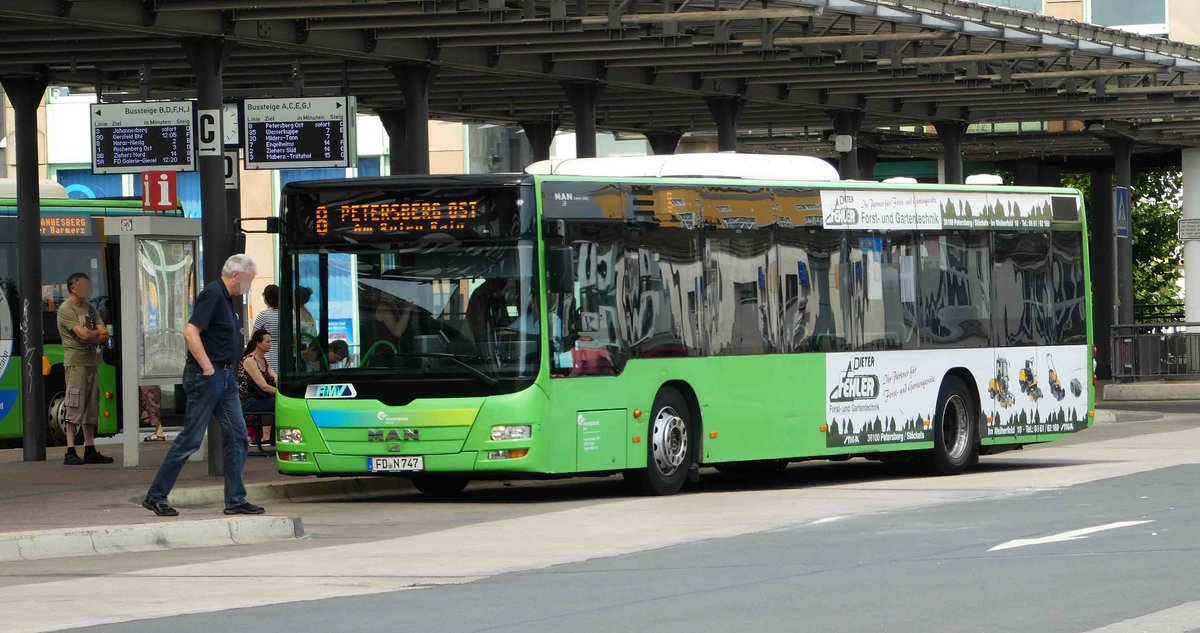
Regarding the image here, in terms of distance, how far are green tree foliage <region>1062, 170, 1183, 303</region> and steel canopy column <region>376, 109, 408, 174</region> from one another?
29290mm

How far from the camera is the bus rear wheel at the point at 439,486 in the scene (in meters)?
18.6

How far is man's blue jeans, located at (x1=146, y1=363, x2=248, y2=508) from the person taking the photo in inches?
588

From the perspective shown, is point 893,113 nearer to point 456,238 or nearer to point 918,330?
point 918,330

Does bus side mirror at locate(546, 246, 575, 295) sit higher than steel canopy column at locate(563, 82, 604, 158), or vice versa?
steel canopy column at locate(563, 82, 604, 158)

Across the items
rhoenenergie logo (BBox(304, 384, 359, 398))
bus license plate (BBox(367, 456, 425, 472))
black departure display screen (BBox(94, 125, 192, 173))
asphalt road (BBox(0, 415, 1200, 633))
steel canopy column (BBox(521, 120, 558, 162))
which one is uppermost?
steel canopy column (BBox(521, 120, 558, 162))

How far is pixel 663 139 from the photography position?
35.9 meters

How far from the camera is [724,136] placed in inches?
1163

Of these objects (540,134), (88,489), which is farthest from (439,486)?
(540,134)

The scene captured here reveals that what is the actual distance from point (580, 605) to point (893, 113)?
24447 millimetres

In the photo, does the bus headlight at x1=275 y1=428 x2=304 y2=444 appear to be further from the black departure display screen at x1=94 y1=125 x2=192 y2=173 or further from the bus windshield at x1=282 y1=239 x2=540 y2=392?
the black departure display screen at x1=94 y1=125 x2=192 y2=173

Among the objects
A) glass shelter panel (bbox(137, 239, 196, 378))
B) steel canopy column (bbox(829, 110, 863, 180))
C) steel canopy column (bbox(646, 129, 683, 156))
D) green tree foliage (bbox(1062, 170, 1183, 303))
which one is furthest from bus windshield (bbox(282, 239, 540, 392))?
green tree foliage (bbox(1062, 170, 1183, 303))

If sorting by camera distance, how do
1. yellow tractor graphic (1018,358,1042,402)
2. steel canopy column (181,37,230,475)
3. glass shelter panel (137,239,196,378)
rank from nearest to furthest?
steel canopy column (181,37,230,475)
yellow tractor graphic (1018,358,1042,402)
glass shelter panel (137,239,196,378)

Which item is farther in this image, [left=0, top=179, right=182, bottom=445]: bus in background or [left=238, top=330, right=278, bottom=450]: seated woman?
[left=0, top=179, right=182, bottom=445]: bus in background

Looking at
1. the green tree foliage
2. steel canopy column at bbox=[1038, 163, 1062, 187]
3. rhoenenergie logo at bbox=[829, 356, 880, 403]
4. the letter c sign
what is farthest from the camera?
the green tree foliage
